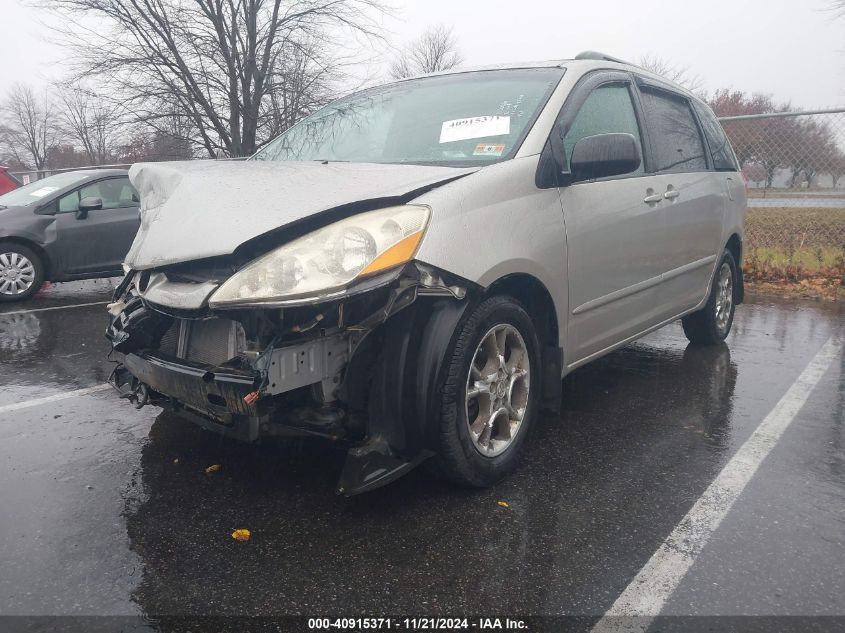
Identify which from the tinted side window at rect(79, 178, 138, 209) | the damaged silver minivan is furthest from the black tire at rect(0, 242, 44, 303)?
the damaged silver minivan

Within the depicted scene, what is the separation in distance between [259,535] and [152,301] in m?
0.95

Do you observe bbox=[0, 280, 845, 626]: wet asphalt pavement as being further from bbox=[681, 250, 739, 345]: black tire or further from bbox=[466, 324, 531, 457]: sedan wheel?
bbox=[681, 250, 739, 345]: black tire

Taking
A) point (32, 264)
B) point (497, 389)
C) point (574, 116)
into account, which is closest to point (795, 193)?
point (574, 116)

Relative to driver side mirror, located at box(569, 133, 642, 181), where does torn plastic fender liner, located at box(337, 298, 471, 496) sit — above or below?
below

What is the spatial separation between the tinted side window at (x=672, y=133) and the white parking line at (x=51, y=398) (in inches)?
144

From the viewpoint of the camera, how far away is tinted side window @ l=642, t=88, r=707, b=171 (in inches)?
162

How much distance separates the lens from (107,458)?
3164mm

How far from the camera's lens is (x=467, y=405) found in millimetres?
2715

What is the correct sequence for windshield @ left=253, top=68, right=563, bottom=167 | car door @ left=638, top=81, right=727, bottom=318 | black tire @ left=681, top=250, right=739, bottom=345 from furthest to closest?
black tire @ left=681, top=250, right=739, bottom=345 → car door @ left=638, top=81, right=727, bottom=318 → windshield @ left=253, top=68, right=563, bottom=167

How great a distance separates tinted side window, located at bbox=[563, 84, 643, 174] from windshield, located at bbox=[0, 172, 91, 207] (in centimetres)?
677

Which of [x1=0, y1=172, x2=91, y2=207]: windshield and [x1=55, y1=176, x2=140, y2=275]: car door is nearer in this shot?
[x1=55, y1=176, x2=140, y2=275]: car door

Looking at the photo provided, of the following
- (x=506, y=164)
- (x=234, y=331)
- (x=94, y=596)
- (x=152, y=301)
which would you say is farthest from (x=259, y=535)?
(x=506, y=164)

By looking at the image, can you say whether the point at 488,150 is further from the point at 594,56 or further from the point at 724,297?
the point at 724,297

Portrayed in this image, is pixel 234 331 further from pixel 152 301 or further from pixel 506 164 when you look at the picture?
pixel 506 164
